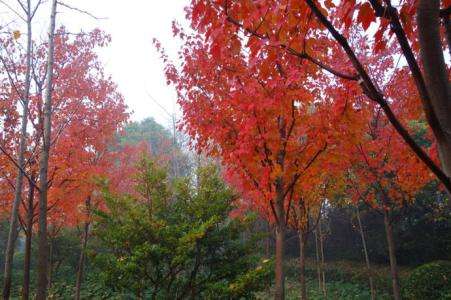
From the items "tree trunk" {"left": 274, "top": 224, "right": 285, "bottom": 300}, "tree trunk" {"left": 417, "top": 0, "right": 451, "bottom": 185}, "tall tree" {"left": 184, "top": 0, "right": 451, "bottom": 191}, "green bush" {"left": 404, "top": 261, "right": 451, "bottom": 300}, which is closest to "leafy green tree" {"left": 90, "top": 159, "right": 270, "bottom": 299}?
"tree trunk" {"left": 274, "top": 224, "right": 285, "bottom": 300}

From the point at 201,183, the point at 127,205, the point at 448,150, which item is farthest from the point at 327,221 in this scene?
the point at 448,150

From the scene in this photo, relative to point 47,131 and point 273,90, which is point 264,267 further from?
point 47,131

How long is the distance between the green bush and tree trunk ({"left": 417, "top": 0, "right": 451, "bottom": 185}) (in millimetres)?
9903

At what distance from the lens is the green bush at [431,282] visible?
948 centimetres

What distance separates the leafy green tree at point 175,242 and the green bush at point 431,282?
17.9 ft

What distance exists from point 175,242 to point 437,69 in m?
5.44

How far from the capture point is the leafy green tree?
6.01 metres

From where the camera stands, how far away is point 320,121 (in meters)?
4.82

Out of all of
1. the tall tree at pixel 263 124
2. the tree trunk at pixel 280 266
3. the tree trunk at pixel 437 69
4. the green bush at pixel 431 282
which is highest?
the tall tree at pixel 263 124

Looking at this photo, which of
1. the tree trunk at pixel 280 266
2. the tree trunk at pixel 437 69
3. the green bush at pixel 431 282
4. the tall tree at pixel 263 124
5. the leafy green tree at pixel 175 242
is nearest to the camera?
the tree trunk at pixel 437 69

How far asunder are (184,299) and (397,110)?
234 inches

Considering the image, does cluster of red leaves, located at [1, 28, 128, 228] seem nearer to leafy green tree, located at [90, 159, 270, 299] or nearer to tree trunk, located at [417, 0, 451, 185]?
leafy green tree, located at [90, 159, 270, 299]

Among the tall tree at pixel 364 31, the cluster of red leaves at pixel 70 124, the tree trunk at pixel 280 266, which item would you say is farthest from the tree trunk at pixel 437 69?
the cluster of red leaves at pixel 70 124

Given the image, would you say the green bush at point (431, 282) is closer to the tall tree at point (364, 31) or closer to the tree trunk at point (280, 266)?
the tree trunk at point (280, 266)
